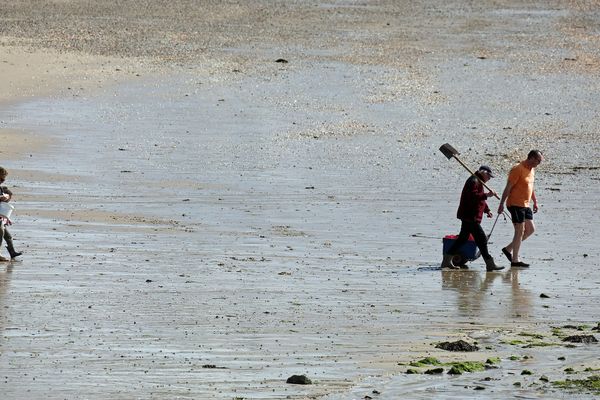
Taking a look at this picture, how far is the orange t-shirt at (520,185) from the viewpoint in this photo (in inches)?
680

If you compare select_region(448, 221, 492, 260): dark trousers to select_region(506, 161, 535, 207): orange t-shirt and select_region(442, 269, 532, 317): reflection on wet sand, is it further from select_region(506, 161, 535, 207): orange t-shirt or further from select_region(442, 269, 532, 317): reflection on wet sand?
select_region(506, 161, 535, 207): orange t-shirt

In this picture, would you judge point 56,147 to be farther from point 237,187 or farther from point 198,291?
point 198,291

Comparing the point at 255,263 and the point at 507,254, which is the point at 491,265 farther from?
the point at 255,263

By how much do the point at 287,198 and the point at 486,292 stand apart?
221 inches

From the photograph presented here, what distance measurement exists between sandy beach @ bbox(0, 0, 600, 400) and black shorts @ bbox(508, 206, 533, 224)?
1.57 feet

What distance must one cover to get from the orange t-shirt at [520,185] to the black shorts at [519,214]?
56 mm

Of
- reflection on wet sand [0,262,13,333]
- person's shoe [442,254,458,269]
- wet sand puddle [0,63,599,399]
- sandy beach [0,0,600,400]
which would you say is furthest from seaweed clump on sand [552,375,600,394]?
person's shoe [442,254,458,269]

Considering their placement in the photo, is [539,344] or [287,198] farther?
[287,198]

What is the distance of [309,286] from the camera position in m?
14.7

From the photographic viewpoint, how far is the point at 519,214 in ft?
56.3

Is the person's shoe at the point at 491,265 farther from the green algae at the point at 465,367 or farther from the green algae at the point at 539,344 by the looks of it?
the green algae at the point at 465,367

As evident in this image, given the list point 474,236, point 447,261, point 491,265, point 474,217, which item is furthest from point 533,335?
point 474,217

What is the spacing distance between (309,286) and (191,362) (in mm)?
3427

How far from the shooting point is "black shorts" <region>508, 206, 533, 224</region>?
671 inches
